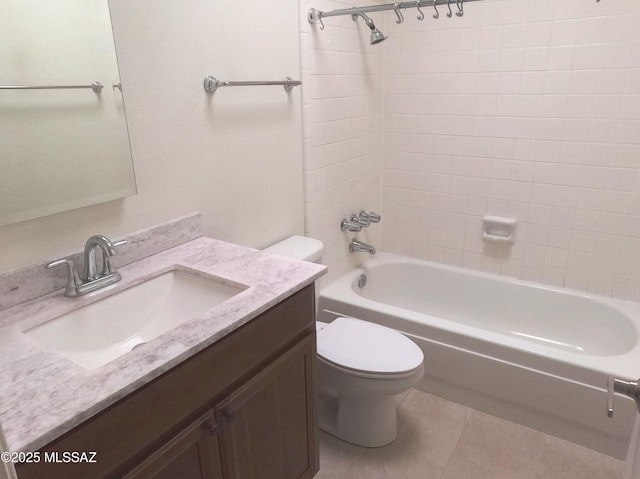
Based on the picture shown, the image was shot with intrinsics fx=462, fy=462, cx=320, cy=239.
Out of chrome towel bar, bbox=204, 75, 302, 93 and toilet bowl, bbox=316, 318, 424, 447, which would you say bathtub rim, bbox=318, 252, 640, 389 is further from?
chrome towel bar, bbox=204, 75, 302, 93

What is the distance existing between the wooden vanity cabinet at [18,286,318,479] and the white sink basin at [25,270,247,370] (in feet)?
0.67

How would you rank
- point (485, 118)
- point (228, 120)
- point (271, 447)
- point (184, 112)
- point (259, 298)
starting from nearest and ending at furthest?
point (259, 298) → point (271, 447) → point (184, 112) → point (228, 120) → point (485, 118)

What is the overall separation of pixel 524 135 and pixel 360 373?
4.85 ft

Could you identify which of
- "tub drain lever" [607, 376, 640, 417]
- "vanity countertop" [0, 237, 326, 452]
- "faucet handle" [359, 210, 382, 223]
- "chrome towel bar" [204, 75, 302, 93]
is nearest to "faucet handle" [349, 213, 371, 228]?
"faucet handle" [359, 210, 382, 223]

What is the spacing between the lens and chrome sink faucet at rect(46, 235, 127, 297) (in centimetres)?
123

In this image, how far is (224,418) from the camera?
114 centimetres

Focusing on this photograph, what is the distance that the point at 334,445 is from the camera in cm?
194

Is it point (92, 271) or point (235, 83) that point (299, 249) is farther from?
point (92, 271)

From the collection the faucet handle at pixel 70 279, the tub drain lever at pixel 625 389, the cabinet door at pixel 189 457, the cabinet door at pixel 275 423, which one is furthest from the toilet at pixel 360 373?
the tub drain lever at pixel 625 389

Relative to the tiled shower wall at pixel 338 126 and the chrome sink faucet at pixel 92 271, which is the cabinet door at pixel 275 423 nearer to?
the chrome sink faucet at pixel 92 271

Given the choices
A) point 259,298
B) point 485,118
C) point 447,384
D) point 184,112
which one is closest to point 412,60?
point 485,118

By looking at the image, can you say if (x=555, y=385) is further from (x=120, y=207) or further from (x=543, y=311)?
(x=120, y=207)

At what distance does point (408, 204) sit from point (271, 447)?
178cm

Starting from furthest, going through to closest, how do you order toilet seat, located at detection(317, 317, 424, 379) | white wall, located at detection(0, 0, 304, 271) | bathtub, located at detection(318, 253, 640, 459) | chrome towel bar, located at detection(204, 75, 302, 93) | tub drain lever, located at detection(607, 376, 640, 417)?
bathtub, located at detection(318, 253, 640, 459) → toilet seat, located at detection(317, 317, 424, 379) → chrome towel bar, located at detection(204, 75, 302, 93) → white wall, located at detection(0, 0, 304, 271) → tub drain lever, located at detection(607, 376, 640, 417)
